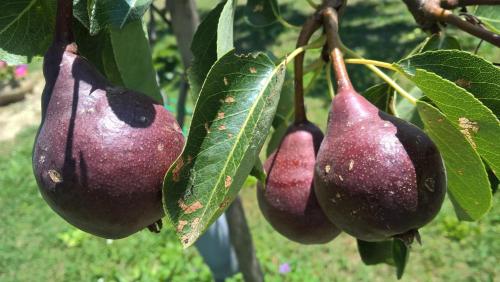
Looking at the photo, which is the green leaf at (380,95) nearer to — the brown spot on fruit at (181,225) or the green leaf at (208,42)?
the green leaf at (208,42)

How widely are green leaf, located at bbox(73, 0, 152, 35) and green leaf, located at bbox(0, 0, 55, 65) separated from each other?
186mm

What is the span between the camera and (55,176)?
31.4 inches

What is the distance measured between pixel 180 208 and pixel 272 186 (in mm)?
334

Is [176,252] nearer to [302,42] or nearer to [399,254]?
[399,254]

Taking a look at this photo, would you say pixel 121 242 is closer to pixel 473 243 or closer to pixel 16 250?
pixel 16 250

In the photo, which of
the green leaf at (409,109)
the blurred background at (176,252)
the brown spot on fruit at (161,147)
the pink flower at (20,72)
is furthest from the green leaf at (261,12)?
the pink flower at (20,72)

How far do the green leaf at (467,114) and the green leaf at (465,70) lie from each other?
0.06 metres

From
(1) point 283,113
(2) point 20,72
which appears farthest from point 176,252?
(2) point 20,72

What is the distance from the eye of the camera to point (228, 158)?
0.83m

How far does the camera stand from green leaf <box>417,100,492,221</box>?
837 millimetres

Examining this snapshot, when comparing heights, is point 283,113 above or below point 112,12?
below

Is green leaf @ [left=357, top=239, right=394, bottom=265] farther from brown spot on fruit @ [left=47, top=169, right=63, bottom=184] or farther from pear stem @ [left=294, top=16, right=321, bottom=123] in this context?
brown spot on fruit @ [left=47, top=169, right=63, bottom=184]

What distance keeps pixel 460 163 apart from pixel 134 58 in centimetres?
59

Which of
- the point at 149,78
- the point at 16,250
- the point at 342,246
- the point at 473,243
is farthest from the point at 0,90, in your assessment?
the point at 149,78
